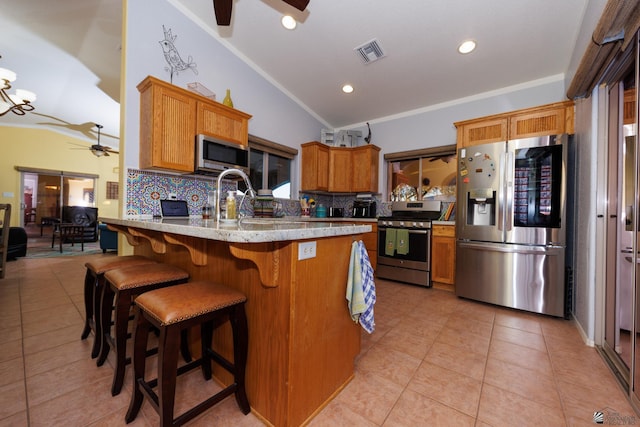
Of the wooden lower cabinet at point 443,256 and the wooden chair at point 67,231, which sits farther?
the wooden chair at point 67,231

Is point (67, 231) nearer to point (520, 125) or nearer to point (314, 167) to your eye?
point (314, 167)

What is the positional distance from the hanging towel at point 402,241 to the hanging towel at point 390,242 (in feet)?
0.19

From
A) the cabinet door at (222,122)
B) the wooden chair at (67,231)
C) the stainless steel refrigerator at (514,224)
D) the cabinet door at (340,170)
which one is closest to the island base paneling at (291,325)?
the cabinet door at (222,122)

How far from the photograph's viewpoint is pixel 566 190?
8.11 feet

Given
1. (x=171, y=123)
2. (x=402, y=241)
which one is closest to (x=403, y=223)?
(x=402, y=241)

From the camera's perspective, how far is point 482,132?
10.1 feet

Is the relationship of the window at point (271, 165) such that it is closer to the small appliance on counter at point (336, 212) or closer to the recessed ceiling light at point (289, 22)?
the small appliance on counter at point (336, 212)

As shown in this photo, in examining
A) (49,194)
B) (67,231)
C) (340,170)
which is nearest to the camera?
(340,170)

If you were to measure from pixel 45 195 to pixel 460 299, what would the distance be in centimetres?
1071

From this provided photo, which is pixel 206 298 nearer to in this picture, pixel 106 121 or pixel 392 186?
pixel 392 186

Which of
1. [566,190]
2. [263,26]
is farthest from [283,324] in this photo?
[263,26]

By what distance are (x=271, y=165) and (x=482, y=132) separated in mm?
2985

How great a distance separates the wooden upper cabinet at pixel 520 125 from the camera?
2617 mm

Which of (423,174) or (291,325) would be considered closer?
(291,325)
